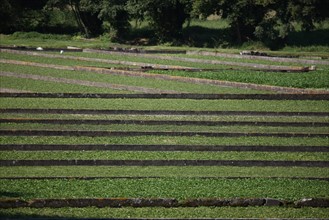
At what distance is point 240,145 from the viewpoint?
1082 inches

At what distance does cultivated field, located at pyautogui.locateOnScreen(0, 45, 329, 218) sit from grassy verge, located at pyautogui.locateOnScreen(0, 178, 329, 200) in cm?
4

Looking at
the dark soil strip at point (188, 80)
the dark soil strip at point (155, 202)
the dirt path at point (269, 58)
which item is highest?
the dark soil strip at point (155, 202)

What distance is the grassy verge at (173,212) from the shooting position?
65.0 ft

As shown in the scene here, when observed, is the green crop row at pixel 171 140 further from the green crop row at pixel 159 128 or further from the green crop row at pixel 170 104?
the green crop row at pixel 170 104

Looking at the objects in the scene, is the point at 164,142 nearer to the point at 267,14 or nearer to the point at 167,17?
the point at 267,14

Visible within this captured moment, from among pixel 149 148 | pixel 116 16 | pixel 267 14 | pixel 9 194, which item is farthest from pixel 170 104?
pixel 116 16

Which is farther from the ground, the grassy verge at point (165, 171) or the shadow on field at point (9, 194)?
the shadow on field at point (9, 194)

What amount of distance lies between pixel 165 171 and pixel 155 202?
428cm

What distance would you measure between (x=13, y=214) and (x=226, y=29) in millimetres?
53672

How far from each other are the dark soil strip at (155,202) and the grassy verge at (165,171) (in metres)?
3.38

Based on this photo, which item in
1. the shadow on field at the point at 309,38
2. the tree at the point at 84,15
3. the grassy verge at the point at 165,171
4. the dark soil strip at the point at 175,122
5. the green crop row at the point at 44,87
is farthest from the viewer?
the tree at the point at 84,15

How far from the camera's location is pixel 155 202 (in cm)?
2066

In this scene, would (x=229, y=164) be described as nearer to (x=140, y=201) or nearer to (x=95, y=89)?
(x=140, y=201)

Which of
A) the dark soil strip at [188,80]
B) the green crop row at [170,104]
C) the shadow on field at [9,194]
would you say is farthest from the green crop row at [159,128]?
the shadow on field at [9,194]
